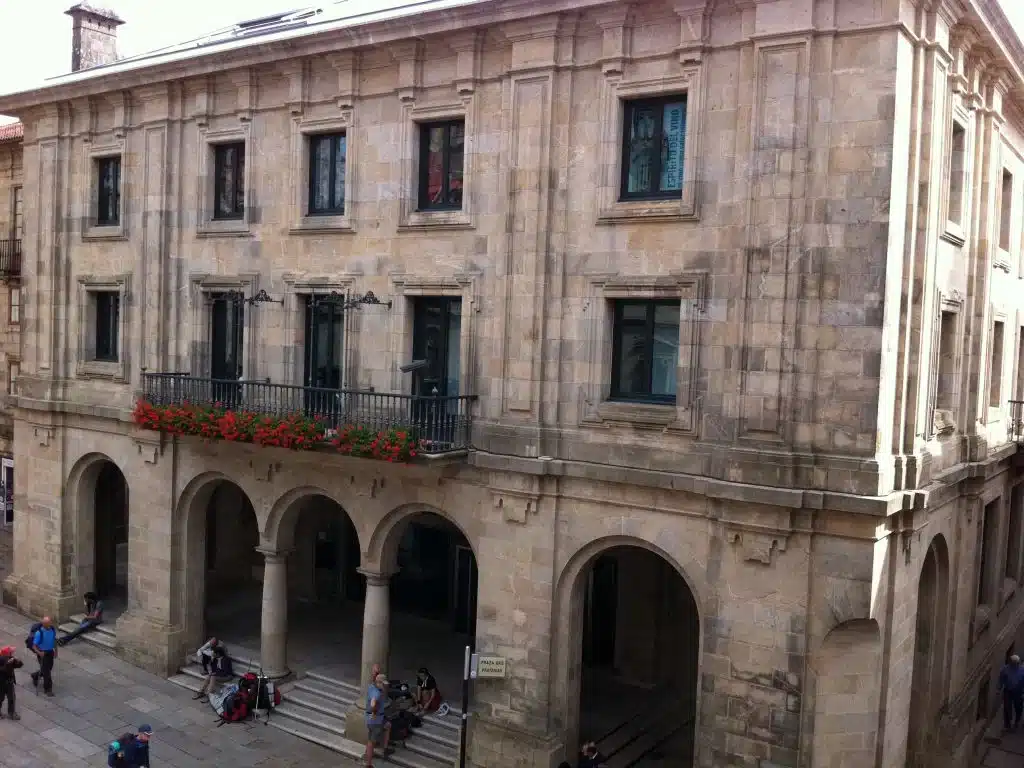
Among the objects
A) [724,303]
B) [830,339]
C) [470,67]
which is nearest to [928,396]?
[830,339]

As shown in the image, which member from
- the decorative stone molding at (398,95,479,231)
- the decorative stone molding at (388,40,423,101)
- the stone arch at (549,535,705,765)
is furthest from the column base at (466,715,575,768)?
the decorative stone molding at (388,40,423,101)

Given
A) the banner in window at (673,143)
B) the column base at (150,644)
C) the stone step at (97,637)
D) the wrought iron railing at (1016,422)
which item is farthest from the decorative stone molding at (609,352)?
the stone step at (97,637)

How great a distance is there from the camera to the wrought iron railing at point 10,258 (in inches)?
1275

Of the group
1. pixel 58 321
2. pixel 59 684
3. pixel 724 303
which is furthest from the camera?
pixel 58 321

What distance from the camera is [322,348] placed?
21.2 meters

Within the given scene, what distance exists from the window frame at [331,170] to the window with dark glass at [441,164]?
188 cm

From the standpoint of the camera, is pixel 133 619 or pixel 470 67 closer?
pixel 470 67

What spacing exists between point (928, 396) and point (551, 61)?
8.78 m

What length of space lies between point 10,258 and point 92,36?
808 centimetres

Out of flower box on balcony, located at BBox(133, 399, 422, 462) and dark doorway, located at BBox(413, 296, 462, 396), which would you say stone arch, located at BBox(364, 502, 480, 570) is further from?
dark doorway, located at BBox(413, 296, 462, 396)

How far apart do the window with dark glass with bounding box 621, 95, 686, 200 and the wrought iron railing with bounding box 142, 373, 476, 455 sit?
4984 mm

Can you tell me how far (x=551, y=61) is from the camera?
17.2 m

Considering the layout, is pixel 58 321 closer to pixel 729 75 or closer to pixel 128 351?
pixel 128 351

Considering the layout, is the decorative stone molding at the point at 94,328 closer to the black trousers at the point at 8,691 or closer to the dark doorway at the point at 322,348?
the dark doorway at the point at 322,348
